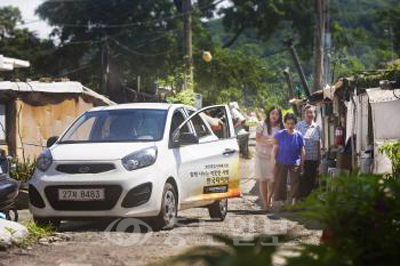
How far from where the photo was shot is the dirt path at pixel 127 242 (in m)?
6.83

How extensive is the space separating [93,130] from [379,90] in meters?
4.67

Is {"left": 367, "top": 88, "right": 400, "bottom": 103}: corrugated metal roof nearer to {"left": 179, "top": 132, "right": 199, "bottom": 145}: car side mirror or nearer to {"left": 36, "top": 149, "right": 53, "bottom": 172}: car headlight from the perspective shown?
{"left": 179, "top": 132, "right": 199, "bottom": 145}: car side mirror

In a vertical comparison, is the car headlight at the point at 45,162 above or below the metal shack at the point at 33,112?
→ below

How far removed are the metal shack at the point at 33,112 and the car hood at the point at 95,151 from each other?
806 centimetres

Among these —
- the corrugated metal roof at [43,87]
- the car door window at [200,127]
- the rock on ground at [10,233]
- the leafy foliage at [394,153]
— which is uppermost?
the corrugated metal roof at [43,87]

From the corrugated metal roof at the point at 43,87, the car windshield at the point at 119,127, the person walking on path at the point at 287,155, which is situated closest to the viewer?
the car windshield at the point at 119,127

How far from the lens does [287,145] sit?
12.2 meters


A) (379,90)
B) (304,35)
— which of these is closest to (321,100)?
(379,90)

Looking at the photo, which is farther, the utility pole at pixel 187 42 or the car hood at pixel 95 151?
the utility pole at pixel 187 42

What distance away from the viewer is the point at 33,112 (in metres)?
18.2

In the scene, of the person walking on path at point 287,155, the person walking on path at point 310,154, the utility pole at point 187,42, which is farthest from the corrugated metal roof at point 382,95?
the utility pole at point 187,42

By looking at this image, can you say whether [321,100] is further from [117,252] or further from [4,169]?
[117,252]

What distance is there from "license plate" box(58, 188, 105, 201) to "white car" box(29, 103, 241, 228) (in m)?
0.01

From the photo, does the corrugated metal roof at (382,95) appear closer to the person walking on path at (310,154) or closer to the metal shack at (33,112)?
the person walking on path at (310,154)
